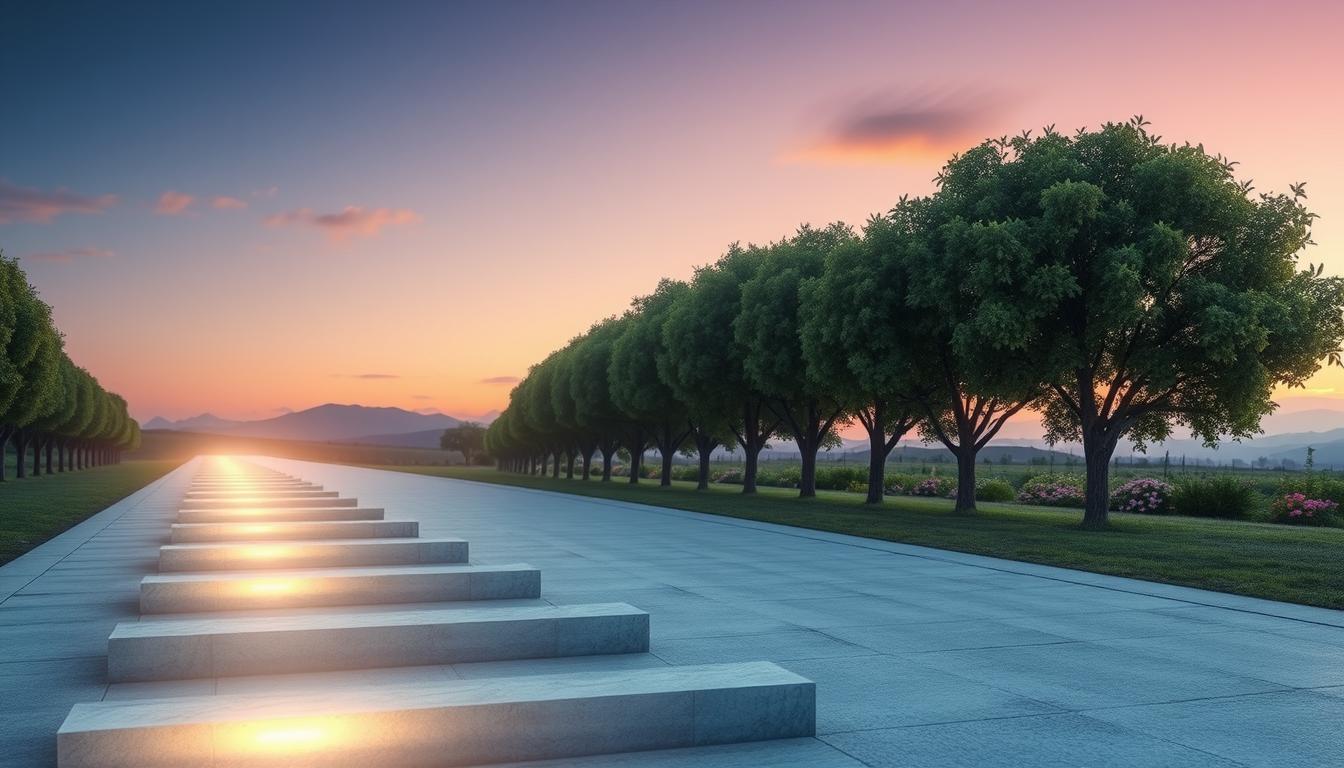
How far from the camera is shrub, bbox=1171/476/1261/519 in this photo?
30828mm

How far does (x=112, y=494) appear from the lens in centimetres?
3747

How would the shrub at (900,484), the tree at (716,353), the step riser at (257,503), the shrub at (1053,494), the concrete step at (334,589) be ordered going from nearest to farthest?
the concrete step at (334,589) < the step riser at (257,503) < the shrub at (1053,494) < the tree at (716,353) < the shrub at (900,484)

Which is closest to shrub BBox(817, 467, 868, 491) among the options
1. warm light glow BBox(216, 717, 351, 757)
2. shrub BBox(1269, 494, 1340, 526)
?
shrub BBox(1269, 494, 1340, 526)

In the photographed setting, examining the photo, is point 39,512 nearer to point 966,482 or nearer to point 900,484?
point 966,482

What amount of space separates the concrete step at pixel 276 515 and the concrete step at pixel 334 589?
29.3 ft

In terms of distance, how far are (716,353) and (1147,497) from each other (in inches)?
674

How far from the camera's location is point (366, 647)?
8.00 m

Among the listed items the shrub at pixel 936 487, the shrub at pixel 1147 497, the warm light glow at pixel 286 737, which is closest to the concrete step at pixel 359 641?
the warm light glow at pixel 286 737

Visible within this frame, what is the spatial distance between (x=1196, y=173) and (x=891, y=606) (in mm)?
17911

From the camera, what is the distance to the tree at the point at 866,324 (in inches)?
1143

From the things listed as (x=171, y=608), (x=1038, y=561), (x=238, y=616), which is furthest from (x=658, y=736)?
(x=1038, y=561)

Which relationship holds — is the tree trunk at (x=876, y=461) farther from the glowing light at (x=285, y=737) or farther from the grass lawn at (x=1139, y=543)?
the glowing light at (x=285, y=737)

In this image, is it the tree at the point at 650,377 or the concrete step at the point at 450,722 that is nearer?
the concrete step at the point at 450,722

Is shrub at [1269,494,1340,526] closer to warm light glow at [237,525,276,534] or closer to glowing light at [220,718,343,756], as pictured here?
warm light glow at [237,525,276,534]
